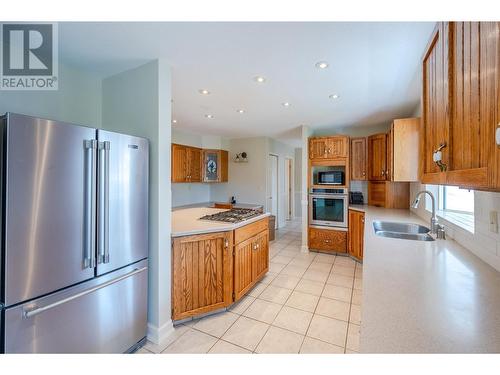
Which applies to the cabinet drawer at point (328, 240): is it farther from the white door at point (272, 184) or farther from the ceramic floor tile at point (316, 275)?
the white door at point (272, 184)

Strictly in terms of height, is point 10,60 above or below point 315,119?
below

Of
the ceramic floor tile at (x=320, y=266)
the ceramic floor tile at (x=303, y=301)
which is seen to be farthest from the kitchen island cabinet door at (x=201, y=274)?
the ceramic floor tile at (x=320, y=266)

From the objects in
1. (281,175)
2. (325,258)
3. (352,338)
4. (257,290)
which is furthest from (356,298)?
(281,175)

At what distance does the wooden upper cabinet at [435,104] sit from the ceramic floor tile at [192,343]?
197 cm

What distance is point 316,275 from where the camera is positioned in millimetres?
3152

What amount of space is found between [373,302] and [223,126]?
3.91 m

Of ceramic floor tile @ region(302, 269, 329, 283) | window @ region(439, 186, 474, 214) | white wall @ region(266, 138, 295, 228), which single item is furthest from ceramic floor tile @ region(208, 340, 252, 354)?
white wall @ region(266, 138, 295, 228)

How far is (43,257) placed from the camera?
1.25 metres

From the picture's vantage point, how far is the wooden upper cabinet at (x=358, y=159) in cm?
394

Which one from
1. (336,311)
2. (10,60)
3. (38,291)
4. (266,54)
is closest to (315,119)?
(266,54)

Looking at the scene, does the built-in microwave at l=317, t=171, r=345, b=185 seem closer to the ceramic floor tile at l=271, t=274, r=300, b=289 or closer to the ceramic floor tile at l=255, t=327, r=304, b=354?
the ceramic floor tile at l=271, t=274, r=300, b=289

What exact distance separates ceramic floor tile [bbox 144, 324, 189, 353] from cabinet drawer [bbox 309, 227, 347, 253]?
2798mm

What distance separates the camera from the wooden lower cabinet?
138 inches
